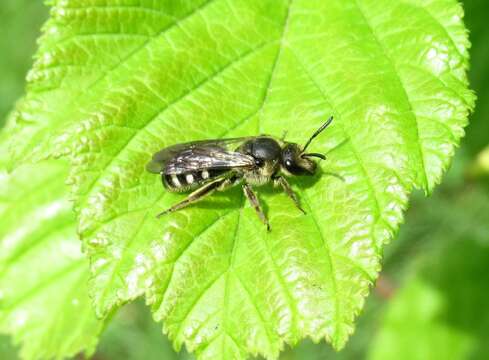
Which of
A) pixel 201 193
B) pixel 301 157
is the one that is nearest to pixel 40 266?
pixel 201 193

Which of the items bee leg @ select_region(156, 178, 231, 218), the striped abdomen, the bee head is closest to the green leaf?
the striped abdomen

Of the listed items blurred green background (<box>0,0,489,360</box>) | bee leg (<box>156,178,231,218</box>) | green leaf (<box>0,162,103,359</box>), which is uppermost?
bee leg (<box>156,178,231,218</box>)

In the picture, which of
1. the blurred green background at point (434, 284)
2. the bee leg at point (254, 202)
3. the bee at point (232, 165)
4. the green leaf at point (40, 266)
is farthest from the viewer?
the blurred green background at point (434, 284)

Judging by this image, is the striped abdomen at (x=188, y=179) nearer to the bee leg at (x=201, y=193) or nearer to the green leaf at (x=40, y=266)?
the bee leg at (x=201, y=193)

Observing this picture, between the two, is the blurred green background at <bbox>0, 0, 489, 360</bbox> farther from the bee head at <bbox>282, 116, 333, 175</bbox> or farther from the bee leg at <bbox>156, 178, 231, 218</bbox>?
the bee head at <bbox>282, 116, 333, 175</bbox>

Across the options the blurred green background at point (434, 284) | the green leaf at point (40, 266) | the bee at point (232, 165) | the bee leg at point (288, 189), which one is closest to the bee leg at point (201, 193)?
the bee at point (232, 165)

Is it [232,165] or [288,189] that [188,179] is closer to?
[232,165]
